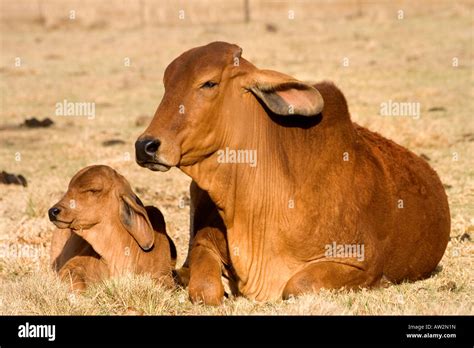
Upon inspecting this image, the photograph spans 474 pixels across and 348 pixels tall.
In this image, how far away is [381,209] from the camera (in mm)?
8992

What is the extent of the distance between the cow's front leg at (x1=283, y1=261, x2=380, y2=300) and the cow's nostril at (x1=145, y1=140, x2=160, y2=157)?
156cm

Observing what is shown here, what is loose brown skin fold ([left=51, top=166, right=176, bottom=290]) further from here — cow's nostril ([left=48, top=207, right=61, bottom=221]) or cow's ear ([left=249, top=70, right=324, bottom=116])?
cow's ear ([left=249, top=70, right=324, bottom=116])

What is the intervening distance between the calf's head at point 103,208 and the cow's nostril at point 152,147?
1750 millimetres

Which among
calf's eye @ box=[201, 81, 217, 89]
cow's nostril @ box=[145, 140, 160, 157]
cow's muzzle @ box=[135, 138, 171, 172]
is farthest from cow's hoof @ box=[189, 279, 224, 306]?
calf's eye @ box=[201, 81, 217, 89]

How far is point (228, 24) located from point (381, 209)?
3040 centimetres

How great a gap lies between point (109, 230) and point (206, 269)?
1.22 m

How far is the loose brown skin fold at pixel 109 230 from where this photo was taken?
9.47 meters

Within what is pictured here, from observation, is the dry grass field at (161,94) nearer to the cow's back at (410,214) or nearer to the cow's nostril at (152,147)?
the cow's back at (410,214)

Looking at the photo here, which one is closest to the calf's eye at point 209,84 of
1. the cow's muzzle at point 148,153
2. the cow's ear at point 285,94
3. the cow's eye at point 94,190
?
the cow's ear at point 285,94

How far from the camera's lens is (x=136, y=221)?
959cm
